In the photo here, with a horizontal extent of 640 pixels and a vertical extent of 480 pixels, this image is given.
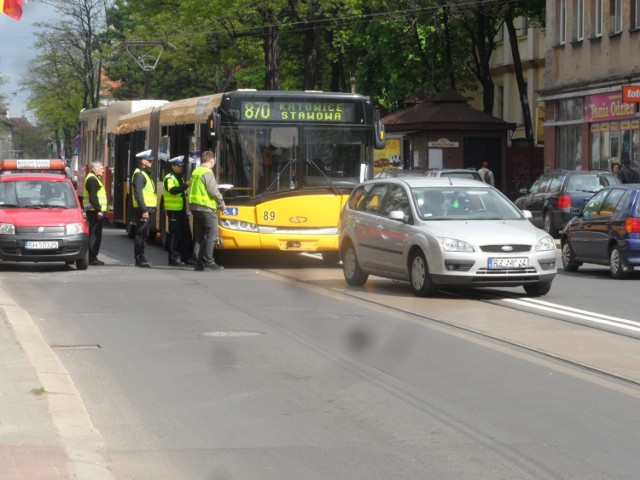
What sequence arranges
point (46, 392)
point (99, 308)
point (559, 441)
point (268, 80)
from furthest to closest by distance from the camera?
1. point (268, 80)
2. point (99, 308)
3. point (46, 392)
4. point (559, 441)

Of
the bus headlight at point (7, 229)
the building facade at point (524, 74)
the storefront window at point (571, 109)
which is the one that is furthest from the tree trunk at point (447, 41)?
the bus headlight at point (7, 229)

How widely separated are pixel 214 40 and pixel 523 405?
4727 centimetres

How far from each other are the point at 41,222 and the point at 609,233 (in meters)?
8.67

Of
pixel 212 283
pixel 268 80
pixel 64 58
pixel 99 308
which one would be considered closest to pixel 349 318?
pixel 99 308

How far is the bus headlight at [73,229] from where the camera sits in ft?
67.8

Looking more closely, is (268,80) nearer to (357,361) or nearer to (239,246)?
(239,246)

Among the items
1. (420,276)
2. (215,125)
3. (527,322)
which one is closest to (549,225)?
(215,125)

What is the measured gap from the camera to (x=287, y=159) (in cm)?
2173

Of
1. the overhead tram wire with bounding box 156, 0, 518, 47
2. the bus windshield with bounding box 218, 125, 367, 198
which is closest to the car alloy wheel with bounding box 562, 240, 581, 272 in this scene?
the bus windshield with bounding box 218, 125, 367, 198

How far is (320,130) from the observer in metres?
22.0

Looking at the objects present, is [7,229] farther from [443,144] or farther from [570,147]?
[443,144]

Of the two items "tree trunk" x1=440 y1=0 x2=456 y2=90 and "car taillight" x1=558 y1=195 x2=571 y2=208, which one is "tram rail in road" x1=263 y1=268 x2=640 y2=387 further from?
"tree trunk" x1=440 y1=0 x2=456 y2=90

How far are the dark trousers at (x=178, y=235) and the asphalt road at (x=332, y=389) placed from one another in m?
5.27

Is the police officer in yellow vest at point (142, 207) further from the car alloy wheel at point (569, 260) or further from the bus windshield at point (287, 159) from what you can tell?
the car alloy wheel at point (569, 260)
